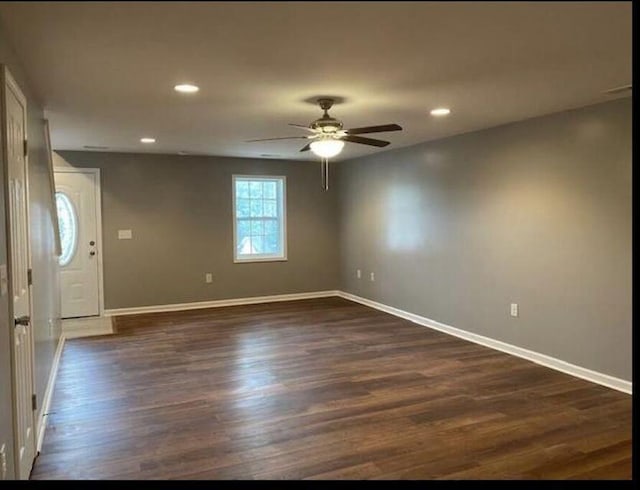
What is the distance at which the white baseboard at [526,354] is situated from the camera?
3.97 meters

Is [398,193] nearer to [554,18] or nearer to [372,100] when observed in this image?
[372,100]

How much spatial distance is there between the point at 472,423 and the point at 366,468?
0.92 meters

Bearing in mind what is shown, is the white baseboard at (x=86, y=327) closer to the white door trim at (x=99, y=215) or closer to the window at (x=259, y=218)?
the white door trim at (x=99, y=215)

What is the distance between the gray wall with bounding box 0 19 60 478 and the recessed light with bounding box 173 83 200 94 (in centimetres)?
88

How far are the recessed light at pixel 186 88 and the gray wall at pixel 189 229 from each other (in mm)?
3841

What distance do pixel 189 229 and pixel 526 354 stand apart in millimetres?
4745

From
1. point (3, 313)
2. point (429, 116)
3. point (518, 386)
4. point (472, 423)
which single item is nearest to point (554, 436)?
point (472, 423)

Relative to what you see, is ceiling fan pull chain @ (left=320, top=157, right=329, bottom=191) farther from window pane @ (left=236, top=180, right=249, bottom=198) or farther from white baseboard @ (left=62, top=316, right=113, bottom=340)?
white baseboard @ (left=62, top=316, right=113, bottom=340)

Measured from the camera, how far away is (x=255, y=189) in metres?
7.80

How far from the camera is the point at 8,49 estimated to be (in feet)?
8.11

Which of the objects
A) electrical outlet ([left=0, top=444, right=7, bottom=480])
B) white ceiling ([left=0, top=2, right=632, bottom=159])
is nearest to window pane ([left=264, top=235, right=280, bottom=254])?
white ceiling ([left=0, top=2, right=632, bottom=159])

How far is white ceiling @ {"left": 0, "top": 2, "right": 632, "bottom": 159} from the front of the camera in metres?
2.11

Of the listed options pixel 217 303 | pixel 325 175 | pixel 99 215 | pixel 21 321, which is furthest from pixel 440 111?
pixel 99 215

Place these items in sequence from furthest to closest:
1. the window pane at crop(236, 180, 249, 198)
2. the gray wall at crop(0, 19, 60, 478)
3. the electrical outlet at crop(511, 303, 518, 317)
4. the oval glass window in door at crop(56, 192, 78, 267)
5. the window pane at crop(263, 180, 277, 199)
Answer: the window pane at crop(263, 180, 277, 199) < the window pane at crop(236, 180, 249, 198) < the oval glass window in door at crop(56, 192, 78, 267) < the electrical outlet at crop(511, 303, 518, 317) < the gray wall at crop(0, 19, 60, 478)
